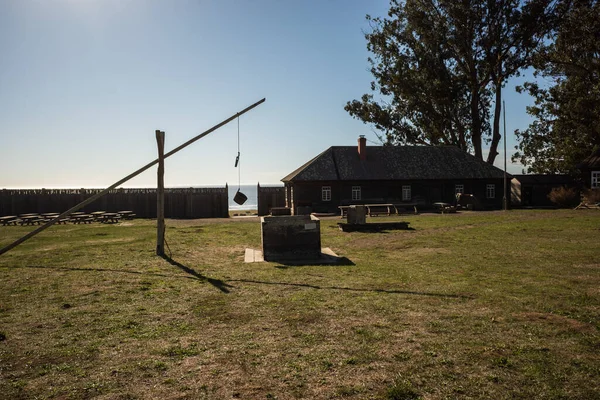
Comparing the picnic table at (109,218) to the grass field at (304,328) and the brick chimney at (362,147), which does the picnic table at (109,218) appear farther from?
the brick chimney at (362,147)

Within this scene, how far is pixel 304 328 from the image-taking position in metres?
6.38

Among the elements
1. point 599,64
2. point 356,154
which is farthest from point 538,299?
point 599,64

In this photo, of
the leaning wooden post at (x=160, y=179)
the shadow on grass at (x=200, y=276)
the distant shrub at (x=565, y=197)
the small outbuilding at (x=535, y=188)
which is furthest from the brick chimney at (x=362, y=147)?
the shadow on grass at (x=200, y=276)

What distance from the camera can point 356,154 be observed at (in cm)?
3769

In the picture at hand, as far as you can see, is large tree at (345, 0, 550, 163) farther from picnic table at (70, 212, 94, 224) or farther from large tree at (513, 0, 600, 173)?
picnic table at (70, 212, 94, 224)

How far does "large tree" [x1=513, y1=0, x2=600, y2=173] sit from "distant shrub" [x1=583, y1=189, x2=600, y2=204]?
19.0ft

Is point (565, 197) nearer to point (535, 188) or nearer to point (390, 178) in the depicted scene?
point (535, 188)

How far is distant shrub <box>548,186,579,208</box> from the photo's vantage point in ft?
118

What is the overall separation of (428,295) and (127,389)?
18.4 ft

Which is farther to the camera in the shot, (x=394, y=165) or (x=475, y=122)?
(x=475, y=122)

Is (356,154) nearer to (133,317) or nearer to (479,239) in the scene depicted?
(479,239)

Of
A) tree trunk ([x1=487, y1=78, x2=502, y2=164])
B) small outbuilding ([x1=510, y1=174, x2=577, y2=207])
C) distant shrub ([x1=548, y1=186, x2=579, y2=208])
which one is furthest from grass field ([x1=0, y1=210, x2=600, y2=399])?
small outbuilding ([x1=510, y1=174, x2=577, y2=207])

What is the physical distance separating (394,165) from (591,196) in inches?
610

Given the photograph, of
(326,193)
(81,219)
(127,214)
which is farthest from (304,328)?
(326,193)
